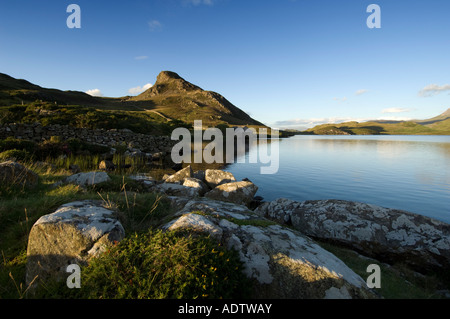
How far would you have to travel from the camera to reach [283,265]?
4.03m

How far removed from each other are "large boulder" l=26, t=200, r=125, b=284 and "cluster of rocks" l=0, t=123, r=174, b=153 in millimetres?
28302

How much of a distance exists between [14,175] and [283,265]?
10533 millimetres

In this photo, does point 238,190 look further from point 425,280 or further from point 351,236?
point 425,280

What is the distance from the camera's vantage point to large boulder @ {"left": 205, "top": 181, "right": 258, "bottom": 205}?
12.6 meters

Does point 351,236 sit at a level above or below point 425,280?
above

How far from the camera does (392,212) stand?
8.40m

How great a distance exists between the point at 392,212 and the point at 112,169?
70.5ft

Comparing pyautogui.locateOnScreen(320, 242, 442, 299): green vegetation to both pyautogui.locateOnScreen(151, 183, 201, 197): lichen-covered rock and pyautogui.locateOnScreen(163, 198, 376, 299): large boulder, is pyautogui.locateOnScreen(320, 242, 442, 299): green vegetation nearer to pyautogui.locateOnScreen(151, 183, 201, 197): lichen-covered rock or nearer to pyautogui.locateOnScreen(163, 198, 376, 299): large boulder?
pyautogui.locateOnScreen(163, 198, 376, 299): large boulder

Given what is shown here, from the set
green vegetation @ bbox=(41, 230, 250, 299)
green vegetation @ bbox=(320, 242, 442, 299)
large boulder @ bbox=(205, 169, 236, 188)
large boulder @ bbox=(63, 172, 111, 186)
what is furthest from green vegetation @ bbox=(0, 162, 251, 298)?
large boulder @ bbox=(205, 169, 236, 188)

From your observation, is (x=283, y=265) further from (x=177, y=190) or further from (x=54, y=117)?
(x=54, y=117)

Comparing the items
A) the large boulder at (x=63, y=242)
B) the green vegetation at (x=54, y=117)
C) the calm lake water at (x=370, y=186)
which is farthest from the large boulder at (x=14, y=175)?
the green vegetation at (x=54, y=117)
